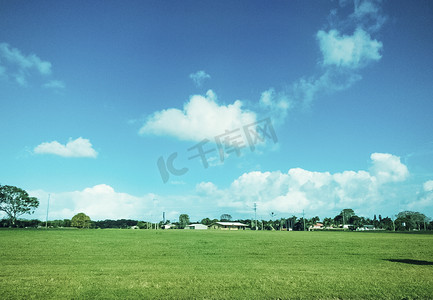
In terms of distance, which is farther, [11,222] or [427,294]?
[11,222]

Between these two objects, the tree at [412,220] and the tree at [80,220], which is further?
the tree at [412,220]

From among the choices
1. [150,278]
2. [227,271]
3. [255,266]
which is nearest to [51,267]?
[150,278]

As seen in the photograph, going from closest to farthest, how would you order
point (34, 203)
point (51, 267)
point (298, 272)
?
point (298, 272)
point (51, 267)
point (34, 203)

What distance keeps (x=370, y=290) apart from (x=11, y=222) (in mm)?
104231

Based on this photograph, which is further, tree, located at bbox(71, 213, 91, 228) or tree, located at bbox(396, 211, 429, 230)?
tree, located at bbox(396, 211, 429, 230)

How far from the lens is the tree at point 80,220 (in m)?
117

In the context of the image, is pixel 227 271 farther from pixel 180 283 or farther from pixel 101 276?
pixel 101 276

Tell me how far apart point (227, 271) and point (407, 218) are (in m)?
177

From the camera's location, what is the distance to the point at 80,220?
382 ft

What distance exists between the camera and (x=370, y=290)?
9852mm

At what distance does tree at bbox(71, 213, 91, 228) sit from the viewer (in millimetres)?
116613

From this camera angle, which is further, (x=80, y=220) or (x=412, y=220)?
(x=412, y=220)

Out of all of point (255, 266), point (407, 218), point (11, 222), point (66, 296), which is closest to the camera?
point (66, 296)

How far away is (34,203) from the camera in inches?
3836
